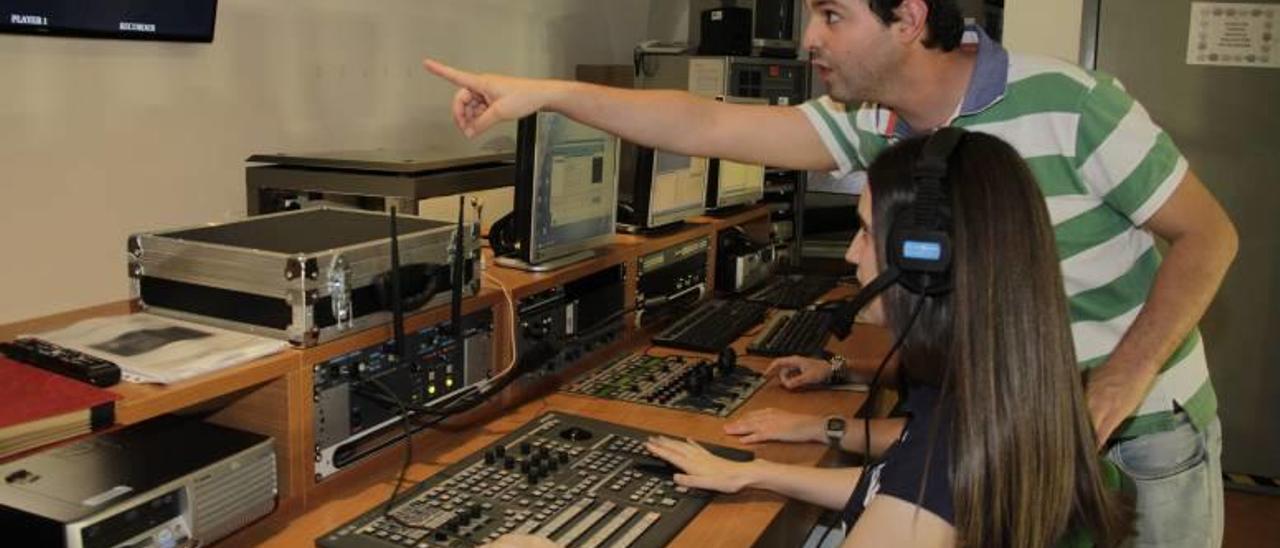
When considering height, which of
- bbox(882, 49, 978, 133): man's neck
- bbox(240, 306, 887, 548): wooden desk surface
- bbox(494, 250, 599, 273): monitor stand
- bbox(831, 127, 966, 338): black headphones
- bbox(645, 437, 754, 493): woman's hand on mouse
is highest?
bbox(882, 49, 978, 133): man's neck

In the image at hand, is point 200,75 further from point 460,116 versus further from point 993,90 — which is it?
point 993,90

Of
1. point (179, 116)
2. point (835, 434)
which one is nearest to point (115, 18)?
point (179, 116)

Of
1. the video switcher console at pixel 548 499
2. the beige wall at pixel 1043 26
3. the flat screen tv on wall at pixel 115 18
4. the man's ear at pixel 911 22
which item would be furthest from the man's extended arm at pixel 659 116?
the beige wall at pixel 1043 26

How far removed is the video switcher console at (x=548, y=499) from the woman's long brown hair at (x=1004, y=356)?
1.41 feet

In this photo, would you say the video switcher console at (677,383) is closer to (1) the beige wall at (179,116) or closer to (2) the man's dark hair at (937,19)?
(2) the man's dark hair at (937,19)

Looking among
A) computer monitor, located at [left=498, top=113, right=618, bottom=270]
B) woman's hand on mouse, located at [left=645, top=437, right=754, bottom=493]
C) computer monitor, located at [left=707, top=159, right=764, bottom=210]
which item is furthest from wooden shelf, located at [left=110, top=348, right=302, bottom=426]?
computer monitor, located at [left=707, top=159, right=764, bottom=210]

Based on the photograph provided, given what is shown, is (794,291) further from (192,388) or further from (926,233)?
(192,388)

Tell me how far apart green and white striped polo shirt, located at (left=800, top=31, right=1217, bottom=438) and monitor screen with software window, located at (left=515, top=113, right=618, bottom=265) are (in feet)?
2.45

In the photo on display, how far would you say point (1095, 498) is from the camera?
3.99ft

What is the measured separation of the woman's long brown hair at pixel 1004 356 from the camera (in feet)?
3.70

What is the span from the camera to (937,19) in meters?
1.56

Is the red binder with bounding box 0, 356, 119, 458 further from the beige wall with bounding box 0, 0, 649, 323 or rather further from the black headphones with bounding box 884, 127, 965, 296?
the beige wall with bounding box 0, 0, 649, 323

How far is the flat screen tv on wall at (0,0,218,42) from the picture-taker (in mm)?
2303

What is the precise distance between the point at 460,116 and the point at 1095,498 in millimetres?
1008
